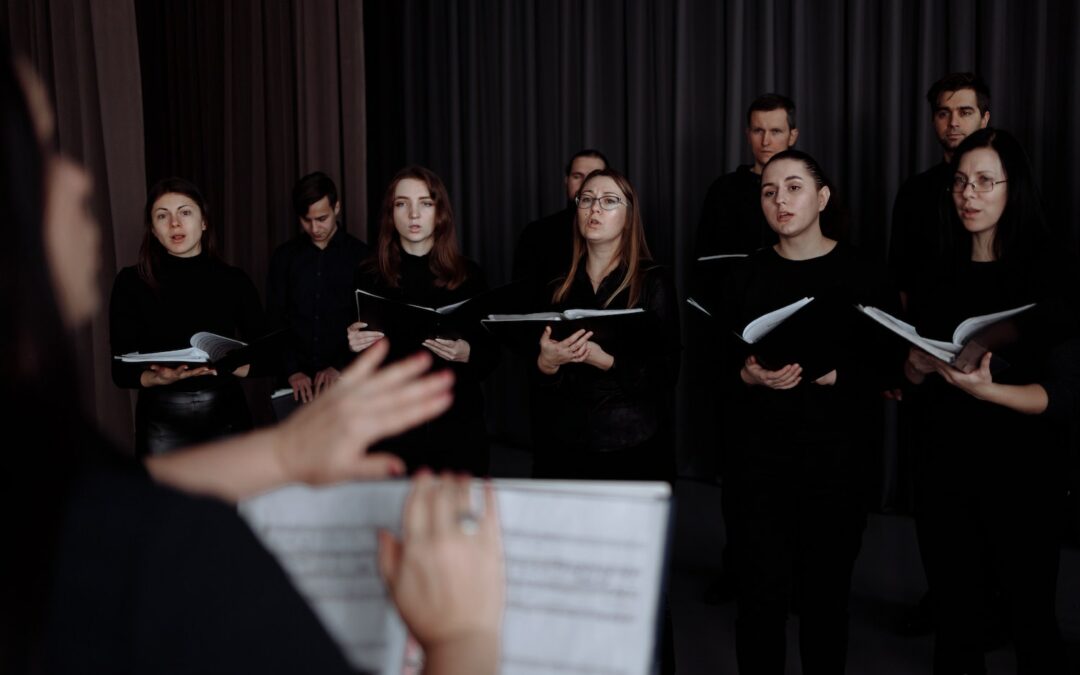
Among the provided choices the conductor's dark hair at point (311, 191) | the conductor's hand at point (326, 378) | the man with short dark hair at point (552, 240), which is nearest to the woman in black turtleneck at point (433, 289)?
the conductor's hand at point (326, 378)

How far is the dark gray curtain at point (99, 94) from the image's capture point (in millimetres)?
4496

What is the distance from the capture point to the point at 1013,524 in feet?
7.12

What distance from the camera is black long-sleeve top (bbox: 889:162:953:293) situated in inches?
113

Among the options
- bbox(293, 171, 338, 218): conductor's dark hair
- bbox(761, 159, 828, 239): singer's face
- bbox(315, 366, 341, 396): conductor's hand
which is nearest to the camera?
bbox(761, 159, 828, 239): singer's face

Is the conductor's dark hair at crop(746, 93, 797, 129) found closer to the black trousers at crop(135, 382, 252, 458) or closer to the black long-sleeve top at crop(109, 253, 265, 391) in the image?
the black long-sleeve top at crop(109, 253, 265, 391)

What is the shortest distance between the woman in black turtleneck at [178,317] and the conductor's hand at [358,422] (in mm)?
2117

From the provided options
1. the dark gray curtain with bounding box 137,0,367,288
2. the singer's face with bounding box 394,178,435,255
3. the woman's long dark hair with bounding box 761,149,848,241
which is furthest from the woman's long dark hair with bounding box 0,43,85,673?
the dark gray curtain with bounding box 137,0,367,288

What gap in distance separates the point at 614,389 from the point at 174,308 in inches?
58.3

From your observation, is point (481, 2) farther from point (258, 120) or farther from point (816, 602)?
point (816, 602)

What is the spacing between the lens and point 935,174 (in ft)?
9.79

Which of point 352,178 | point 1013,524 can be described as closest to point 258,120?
point 352,178

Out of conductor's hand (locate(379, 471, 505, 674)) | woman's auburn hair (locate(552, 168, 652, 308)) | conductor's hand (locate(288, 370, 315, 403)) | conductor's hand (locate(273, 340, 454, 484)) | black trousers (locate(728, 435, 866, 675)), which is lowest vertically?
black trousers (locate(728, 435, 866, 675))

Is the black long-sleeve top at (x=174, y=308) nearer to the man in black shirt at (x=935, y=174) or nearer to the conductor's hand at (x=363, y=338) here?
the conductor's hand at (x=363, y=338)

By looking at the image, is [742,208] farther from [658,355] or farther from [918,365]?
[918,365]
